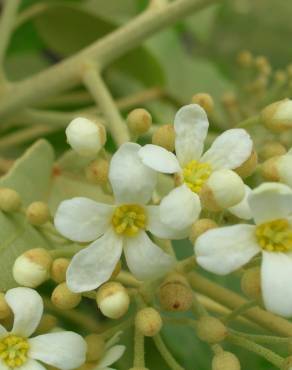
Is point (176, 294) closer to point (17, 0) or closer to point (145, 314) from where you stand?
point (145, 314)

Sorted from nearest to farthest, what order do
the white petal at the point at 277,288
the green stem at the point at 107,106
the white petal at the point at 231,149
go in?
the white petal at the point at 277,288
the white petal at the point at 231,149
the green stem at the point at 107,106

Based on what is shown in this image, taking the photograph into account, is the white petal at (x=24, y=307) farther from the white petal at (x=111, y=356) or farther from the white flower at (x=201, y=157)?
the white flower at (x=201, y=157)

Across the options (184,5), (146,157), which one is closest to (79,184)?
(184,5)

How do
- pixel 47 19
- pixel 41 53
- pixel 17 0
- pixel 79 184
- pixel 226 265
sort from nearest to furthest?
pixel 226 265, pixel 79 184, pixel 17 0, pixel 47 19, pixel 41 53

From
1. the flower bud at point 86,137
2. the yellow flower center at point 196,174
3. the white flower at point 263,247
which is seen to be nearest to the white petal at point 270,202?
the white flower at point 263,247

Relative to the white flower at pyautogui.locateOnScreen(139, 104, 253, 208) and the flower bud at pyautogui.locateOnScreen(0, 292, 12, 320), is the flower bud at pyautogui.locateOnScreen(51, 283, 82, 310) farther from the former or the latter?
the white flower at pyautogui.locateOnScreen(139, 104, 253, 208)

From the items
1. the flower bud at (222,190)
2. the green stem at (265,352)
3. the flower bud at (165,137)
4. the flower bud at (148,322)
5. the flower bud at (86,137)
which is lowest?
the green stem at (265,352)

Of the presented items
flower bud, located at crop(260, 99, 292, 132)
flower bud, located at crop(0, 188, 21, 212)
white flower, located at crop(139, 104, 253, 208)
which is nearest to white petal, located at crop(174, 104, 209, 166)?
white flower, located at crop(139, 104, 253, 208)
